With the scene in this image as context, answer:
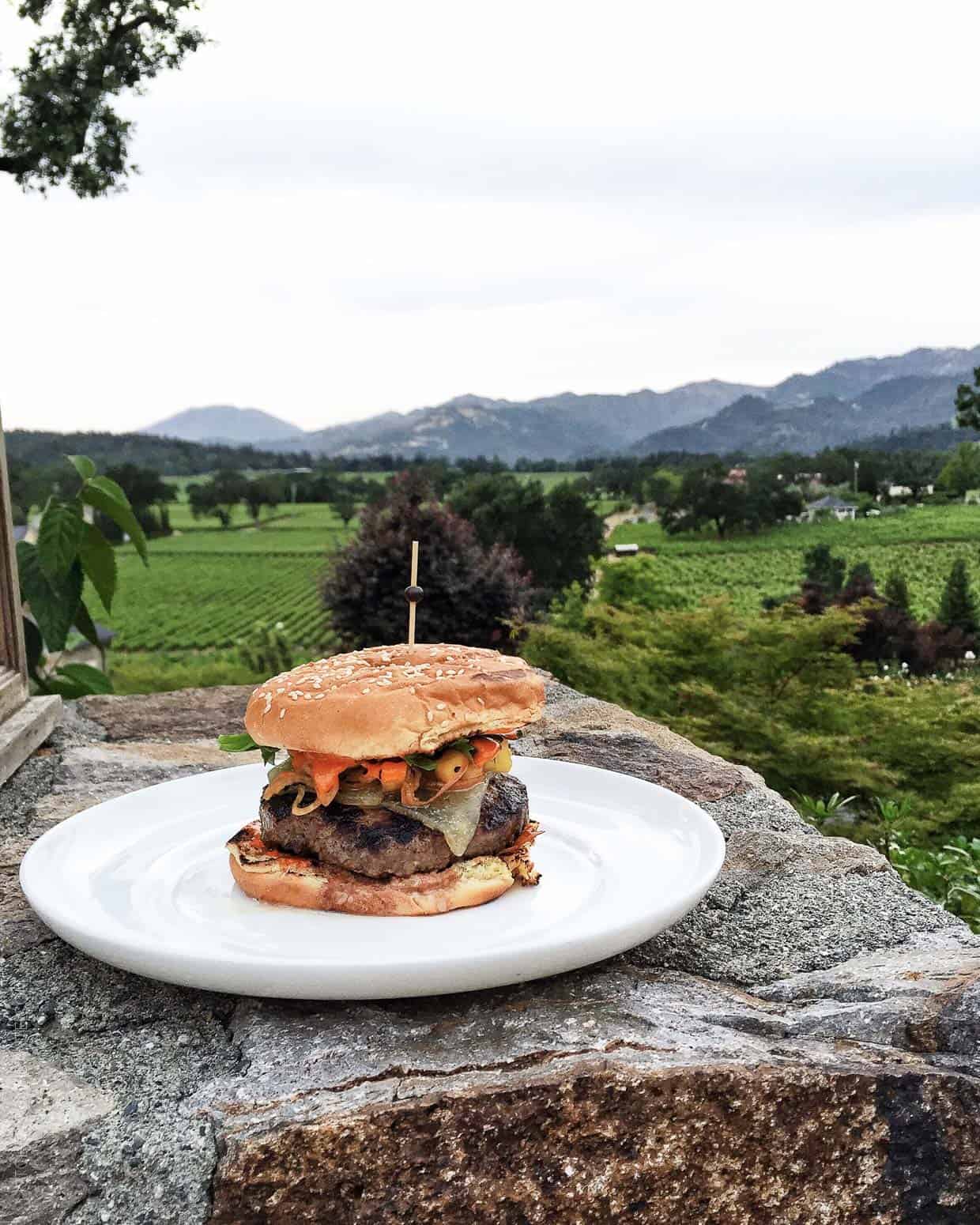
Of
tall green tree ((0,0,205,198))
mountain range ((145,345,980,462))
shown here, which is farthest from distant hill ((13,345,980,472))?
tall green tree ((0,0,205,198))

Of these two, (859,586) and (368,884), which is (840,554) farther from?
(368,884)

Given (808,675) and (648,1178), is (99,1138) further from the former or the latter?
(808,675)

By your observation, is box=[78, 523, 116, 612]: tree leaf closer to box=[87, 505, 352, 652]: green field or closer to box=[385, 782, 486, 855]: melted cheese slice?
box=[385, 782, 486, 855]: melted cheese slice

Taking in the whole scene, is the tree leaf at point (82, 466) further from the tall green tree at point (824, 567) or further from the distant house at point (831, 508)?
the distant house at point (831, 508)

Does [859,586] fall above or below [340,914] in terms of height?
below

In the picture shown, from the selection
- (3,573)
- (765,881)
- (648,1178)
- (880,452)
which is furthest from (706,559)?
(648,1178)

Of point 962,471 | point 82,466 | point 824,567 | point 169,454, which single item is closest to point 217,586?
point 169,454

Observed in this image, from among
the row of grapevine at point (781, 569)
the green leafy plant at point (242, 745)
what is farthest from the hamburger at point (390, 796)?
the row of grapevine at point (781, 569)
